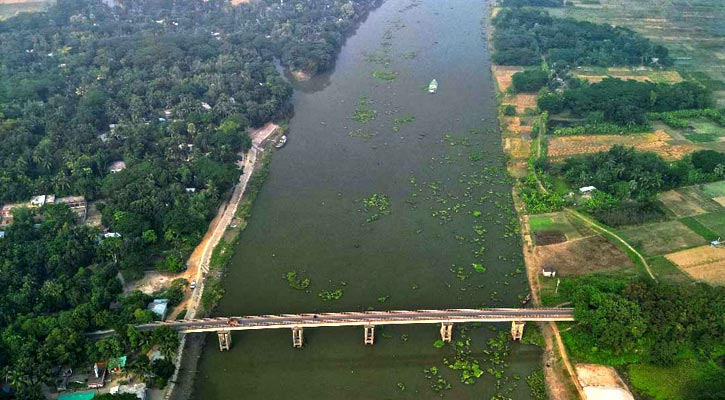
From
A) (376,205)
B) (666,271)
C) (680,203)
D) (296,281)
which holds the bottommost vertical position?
(666,271)

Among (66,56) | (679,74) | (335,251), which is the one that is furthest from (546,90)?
(66,56)

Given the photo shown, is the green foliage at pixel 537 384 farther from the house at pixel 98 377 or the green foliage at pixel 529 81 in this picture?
the green foliage at pixel 529 81

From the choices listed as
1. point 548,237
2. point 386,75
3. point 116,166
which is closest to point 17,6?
point 116,166

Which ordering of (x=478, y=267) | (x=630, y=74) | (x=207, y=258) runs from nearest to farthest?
(x=478, y=267) → (x=207, y=258) → (x=630, y=74)

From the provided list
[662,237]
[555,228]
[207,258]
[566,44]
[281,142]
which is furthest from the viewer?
[566,44]

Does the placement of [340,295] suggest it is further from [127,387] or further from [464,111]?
[464,111]

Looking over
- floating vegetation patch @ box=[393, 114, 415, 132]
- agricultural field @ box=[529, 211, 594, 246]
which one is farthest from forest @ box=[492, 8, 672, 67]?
agricultural field @ box=[529, 211, 594, 246]

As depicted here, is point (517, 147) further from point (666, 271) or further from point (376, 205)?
point (666, 271)
